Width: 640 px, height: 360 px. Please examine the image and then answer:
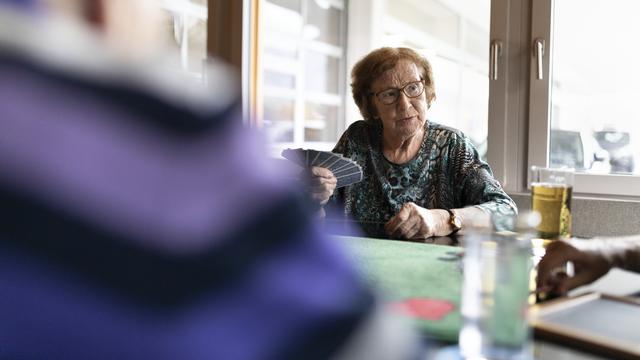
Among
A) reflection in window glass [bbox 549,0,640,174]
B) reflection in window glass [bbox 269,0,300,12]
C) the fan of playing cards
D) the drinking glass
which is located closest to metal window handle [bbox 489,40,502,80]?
reflection in window glass [bbox 549,0,640,174]

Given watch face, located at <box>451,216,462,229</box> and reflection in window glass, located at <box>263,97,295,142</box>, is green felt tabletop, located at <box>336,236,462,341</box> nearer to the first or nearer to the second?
watch face, located at <box>451,216,462,229</box>

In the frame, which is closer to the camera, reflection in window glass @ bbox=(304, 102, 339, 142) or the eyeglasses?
the eyeglasses

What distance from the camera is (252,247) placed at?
381 mm

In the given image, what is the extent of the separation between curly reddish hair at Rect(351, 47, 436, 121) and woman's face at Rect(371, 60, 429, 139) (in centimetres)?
3

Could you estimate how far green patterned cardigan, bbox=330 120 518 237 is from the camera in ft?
7.02

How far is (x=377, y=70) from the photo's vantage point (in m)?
2.35

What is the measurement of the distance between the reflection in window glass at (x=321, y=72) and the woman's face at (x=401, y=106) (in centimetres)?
150

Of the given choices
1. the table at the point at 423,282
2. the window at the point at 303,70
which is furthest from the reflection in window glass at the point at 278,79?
the table at the point at 423,282

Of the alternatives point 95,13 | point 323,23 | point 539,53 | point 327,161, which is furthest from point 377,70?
point 95,13

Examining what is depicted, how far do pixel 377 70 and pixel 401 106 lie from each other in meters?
0.21

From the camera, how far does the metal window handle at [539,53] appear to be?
2609 mm

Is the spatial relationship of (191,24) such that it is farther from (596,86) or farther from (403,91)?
(596,86)

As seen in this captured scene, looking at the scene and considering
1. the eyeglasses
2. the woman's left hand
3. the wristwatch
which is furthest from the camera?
the eyeglasses

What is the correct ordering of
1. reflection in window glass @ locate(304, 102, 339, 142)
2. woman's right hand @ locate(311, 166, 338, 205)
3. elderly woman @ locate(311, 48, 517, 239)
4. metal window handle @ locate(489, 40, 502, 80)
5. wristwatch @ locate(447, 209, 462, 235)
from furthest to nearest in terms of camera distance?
1. reflection in window glass @ locate(304, 102, 339, 142)
2. metal window handle @ locate(489, 40, 502, 80)
3. elderly woman @ locate(311, 48, 517, 239)
4. woman's right hand @ locate(311, 166, 338, 205)
5. wristwatch @ locate(447, 209, 462, 235)
